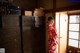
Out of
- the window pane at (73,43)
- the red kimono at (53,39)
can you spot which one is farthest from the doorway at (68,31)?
the red kimono at (53,39)

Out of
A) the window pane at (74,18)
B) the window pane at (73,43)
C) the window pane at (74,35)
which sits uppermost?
the window pane at (74,18)

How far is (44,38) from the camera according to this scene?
391cm

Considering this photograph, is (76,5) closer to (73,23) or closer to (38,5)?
(73,23)

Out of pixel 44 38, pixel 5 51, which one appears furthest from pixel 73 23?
pixel 5 51

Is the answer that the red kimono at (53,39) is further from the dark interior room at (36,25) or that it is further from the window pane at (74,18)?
the window pane at (74,18)

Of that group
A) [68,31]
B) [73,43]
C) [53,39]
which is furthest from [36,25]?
[73,43]

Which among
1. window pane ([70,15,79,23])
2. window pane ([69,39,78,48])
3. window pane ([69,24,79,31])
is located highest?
window pane ([70,15,79,23])

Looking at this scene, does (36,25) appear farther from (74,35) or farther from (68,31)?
(74,35)

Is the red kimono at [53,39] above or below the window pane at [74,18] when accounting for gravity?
below

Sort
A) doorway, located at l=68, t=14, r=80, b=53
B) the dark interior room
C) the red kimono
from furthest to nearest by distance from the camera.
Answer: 1. doorway, located at l=68, t=14, r=80, b=53
2. the red kimono
3. the dark interior room

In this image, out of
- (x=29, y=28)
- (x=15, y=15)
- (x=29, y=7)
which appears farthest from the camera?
(x=29, y=7)

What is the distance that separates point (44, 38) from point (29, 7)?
4.50 ft

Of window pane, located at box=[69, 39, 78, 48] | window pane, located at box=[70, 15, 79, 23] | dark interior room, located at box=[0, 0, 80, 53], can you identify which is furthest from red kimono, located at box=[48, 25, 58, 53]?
window pane, located at box=[70, 15, 79, 23]

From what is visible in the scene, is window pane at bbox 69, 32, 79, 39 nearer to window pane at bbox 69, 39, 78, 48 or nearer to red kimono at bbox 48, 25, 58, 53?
window pane at bbox 69, 39, 78, 48
